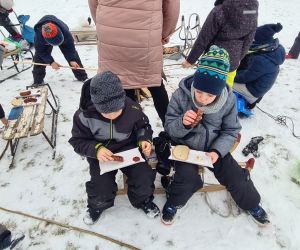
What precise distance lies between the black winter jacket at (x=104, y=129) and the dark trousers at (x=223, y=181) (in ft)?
1.37

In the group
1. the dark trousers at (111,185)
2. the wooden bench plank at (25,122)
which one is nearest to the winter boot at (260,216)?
the dark trousers at (111,185)

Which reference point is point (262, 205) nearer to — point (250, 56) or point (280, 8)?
point (250, 56)

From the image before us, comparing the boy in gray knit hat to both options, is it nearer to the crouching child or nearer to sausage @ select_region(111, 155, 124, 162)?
sausage @ select_region(111, 155, 124, 162)

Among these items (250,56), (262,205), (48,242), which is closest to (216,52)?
(262,205)

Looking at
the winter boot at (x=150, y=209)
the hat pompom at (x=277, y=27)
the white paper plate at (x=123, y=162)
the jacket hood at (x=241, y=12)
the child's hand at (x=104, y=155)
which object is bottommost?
the winter boot at (x=150, y=209)

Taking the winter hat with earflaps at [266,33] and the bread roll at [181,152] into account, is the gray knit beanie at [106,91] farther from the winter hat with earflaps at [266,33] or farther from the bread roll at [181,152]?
the winter hat with earflaps at [266,33]

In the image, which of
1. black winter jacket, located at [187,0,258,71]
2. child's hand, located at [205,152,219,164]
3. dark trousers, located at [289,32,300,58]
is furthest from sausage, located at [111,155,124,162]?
dark trousers, located at [289,32,300,58]

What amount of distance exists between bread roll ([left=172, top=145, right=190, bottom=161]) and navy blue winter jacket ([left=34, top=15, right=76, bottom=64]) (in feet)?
10.2

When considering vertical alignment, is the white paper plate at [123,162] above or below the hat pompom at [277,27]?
below

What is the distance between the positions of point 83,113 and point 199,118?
93 cm

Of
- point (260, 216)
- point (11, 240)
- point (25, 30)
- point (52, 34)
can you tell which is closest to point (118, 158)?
point (11, 240)

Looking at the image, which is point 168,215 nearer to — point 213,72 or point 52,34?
point 213,72

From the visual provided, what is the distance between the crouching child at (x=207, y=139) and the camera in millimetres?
2143

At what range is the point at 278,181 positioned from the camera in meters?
2.77
